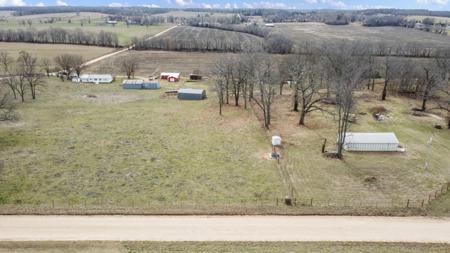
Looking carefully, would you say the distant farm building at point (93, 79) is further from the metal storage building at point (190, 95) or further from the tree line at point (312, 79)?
the tree line at point (312, 79)

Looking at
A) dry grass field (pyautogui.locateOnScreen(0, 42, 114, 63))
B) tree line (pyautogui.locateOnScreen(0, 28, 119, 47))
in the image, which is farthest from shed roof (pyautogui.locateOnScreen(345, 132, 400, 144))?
tree line (pyautogui.locateOnScreen(0, 28, 119, 47))

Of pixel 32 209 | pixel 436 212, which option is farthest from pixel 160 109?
pixel 436 212

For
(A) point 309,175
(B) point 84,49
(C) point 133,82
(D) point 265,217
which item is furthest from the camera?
(B) point 84,49

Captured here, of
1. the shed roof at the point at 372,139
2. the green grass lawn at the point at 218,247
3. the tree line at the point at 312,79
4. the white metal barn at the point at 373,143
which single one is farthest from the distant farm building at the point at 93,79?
the green grass lawn at the point at 218,247

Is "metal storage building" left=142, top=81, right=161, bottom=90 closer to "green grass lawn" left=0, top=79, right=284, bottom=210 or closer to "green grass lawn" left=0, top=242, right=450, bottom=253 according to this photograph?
"green grass lawn" left=0, top=79, right=284, bottom=210

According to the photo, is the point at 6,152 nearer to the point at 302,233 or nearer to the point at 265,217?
the point at 265,217

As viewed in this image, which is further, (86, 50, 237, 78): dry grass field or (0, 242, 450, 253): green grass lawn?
(86, 50, 237, 78): dry grass field
